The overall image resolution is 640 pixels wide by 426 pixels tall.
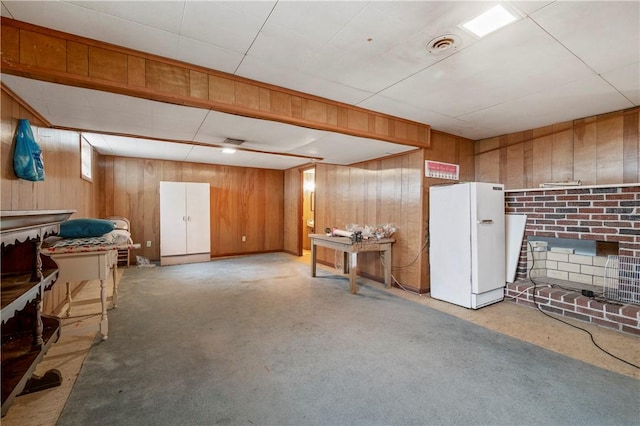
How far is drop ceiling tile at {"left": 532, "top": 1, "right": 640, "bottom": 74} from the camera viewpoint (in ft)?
5.24

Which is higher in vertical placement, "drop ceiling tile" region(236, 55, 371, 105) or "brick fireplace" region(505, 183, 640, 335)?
"drop ceiling tile" region(236, 55, 371, 105)

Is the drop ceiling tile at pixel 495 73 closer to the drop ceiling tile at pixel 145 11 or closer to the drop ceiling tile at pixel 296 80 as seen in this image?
the drop ceiling tile at pixel 296 80

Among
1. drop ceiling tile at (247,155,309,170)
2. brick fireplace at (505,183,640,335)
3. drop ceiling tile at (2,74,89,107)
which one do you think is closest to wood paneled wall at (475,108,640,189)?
brick fireplace at (505,183,640,335)

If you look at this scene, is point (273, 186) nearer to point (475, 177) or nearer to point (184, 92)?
point (475, 177)

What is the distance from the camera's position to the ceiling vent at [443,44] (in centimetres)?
186

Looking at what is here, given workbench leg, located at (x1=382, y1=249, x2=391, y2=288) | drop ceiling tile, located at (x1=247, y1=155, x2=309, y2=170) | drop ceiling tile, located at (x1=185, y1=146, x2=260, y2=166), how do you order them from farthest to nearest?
1. drop ceiling tile, located at (x1=247, y1=155, x2=309, y2=170)
2. drop ceiling tile, located at (x1=185, y1=146, x2=260, y2=166)
3. workbench leg, located at (x1=382, y1=249, x2=391, y2=288)

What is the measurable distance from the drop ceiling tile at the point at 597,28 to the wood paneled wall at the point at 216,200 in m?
6.26

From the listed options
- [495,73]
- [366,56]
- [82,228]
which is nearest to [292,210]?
[82,228]

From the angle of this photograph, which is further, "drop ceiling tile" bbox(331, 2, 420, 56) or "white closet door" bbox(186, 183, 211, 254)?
"white closet door" bbox(186, 183, 211, 254)

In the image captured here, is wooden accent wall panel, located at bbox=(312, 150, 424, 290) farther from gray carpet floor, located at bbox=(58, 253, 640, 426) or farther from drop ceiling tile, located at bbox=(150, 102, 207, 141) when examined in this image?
drop ceiling tile, located at bbox=(150, 102, 207, 141)

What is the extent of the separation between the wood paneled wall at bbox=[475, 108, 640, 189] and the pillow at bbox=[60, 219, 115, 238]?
505 cm

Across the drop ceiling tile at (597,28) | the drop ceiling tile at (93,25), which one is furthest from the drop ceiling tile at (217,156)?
the drop ceiling tile at (597,28)

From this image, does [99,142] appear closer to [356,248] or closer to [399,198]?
[356,248]

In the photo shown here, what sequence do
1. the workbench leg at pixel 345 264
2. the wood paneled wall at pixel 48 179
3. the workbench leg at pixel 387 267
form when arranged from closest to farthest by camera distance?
the wood paneled wall at pixel 48 179 → the workbench leg at pixel 387 267 → the workbench leg at pixel 345 264
